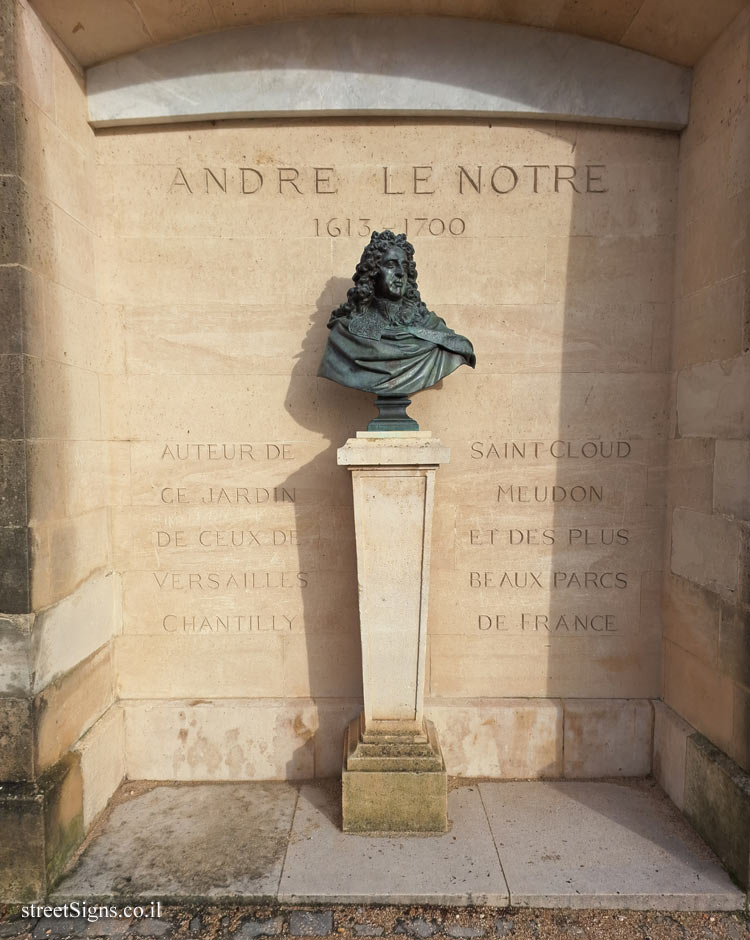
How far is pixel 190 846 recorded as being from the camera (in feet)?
11.5

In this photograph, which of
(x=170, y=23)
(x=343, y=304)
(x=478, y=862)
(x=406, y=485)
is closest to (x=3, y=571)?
(x=406, y=485)

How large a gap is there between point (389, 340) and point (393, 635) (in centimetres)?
187

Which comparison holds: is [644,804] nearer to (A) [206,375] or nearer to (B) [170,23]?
(A) [206,375]

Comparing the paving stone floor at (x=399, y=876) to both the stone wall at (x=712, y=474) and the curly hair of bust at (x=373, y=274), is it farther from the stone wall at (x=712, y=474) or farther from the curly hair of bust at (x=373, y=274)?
the curly hair of bust at (x=373, y=274)

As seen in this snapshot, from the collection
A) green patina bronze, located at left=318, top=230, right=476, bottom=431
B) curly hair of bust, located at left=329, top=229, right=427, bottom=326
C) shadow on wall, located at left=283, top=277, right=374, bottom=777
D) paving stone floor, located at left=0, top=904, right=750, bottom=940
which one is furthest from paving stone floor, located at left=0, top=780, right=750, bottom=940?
curly hair of bust, located at left=329, top=229, right=427, bottom=326

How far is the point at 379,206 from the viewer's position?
4133 mm

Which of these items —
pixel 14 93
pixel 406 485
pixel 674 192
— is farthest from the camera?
pixel 674 192

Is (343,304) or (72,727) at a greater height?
(343,304)

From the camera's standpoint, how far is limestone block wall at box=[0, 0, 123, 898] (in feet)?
10.7

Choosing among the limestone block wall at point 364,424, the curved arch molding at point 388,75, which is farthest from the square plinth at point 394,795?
the curved arch molding at point 388,75

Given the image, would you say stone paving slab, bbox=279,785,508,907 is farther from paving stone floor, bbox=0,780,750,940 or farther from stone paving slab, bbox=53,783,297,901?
stone paving slab, bbox=53,783,297,901

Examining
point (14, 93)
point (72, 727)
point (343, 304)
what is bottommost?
point (72, 727)

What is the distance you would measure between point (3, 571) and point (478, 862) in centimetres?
322

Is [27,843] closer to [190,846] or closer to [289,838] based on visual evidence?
[190,846]
